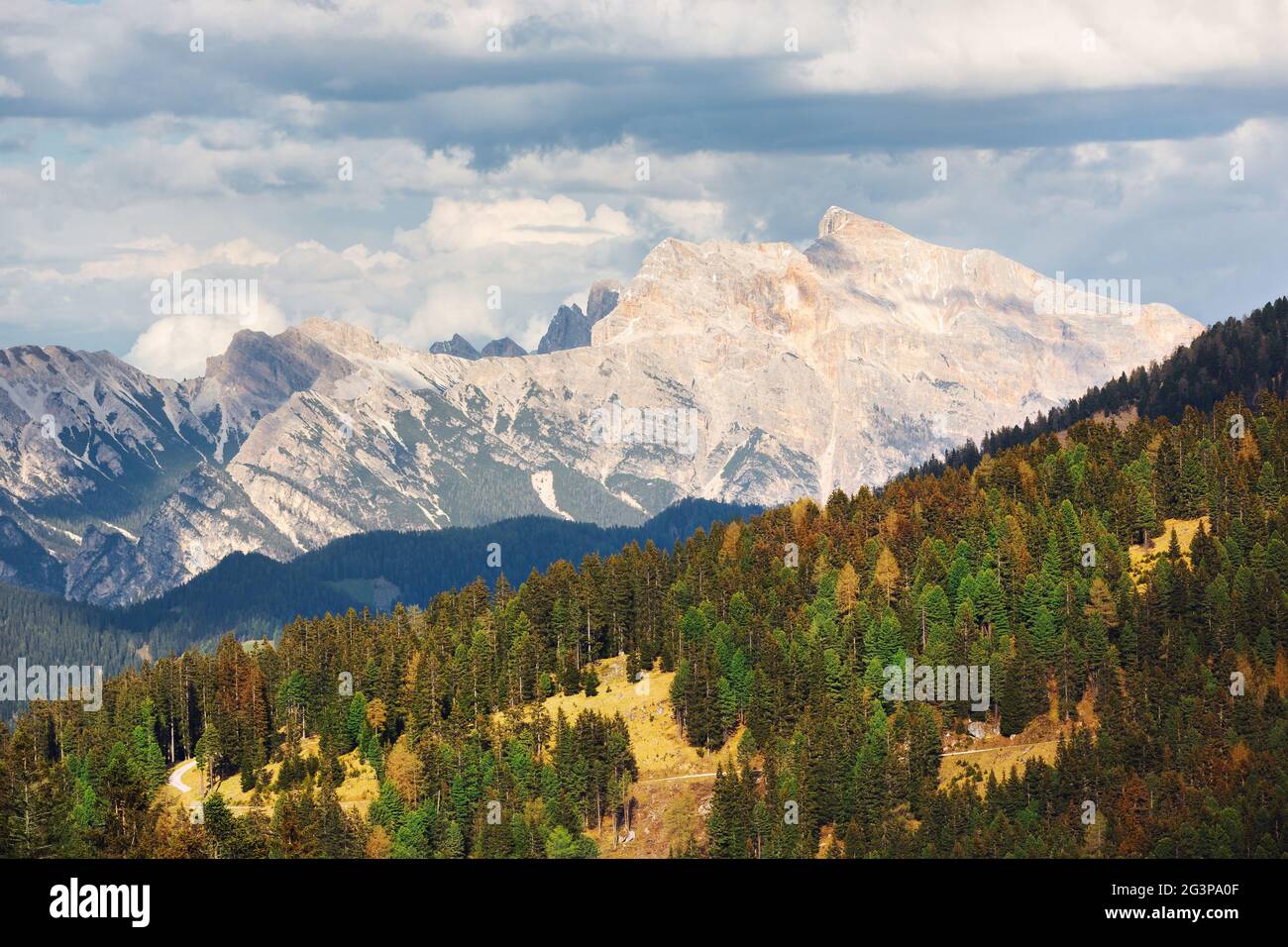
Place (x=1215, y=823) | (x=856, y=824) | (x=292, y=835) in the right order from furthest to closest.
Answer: (x=856, y=824) < (x=1215, y=823) < (x=292, y=835)

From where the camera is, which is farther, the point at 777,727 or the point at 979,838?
the point at 777,727

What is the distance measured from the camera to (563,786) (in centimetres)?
18625

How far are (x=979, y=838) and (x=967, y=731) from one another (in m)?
32.0
